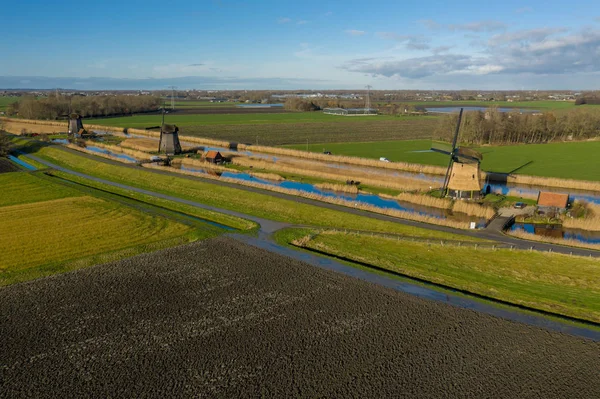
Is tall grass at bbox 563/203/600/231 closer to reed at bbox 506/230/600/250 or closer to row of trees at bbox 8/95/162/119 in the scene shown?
reed at bbox 506/230/600/250

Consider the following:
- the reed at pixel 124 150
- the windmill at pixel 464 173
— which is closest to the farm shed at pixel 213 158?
the reed at pixel 124 150

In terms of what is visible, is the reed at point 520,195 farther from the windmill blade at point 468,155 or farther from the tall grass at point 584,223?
the tall grass at point 584,223

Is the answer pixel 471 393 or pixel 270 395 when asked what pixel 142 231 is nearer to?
pixel 270 395

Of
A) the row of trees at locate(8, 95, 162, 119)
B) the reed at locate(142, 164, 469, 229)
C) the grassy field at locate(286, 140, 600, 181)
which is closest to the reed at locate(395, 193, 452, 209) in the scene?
the reed at locate(142, 164, 469, 229)

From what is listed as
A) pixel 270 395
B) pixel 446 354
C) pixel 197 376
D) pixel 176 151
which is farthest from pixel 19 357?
pixel 176 151

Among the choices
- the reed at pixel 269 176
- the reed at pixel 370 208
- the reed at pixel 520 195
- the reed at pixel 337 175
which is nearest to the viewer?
the reed at pixel 370 208
